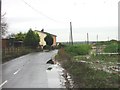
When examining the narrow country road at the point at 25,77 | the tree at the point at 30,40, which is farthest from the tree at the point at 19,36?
the narrow country road at the point at 25,77

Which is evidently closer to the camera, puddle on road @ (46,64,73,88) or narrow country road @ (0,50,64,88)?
narrow country road @ (0,50,64,88)

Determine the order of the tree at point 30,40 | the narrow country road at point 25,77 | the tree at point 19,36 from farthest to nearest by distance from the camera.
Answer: the tree at point 19,36 < the tree at point 30,40 < the narrow country road at point 25,77

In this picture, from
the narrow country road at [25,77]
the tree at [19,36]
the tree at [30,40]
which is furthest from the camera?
the tree at [19,36]

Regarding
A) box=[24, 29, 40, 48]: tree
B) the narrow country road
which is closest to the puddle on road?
the narrow country road

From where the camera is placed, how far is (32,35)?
261ft

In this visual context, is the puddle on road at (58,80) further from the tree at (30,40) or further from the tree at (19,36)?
the tree at (19,36)

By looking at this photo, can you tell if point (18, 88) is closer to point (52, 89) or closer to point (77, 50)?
point (52, 89)

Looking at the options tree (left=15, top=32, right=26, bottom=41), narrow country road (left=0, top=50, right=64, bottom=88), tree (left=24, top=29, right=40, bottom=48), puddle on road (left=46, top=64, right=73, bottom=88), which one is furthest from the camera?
tree (left=15, top=32, right=26, bottom=41)

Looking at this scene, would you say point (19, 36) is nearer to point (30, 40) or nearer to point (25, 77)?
point (30, 40)

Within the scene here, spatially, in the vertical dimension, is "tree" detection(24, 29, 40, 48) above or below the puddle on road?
above

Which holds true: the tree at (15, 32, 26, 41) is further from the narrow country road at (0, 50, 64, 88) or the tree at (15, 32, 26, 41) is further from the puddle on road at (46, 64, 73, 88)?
the puddle on road at (46, 64, 73, 88)

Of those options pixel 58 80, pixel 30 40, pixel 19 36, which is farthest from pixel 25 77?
pixel 19 36

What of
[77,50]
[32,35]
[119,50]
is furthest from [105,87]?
[32,35]

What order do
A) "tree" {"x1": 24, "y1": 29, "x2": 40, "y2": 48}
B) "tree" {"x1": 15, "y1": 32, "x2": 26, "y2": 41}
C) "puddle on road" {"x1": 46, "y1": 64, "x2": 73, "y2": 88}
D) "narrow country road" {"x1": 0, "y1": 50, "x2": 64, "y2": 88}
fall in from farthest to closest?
"tree" {"x1": 15, "y1": 32, "x2": 26, "y2": 41}
"tree" {"x1": 24, "y1": 29, "x2": 40, "y2": 48}
"puddle on road" {"x1": 46, "y1": 64, "x2": 73, "y2": 88}
"narrow country road" {"x1": 0, "y1": 50, "x2": 64, "y2": 88}
